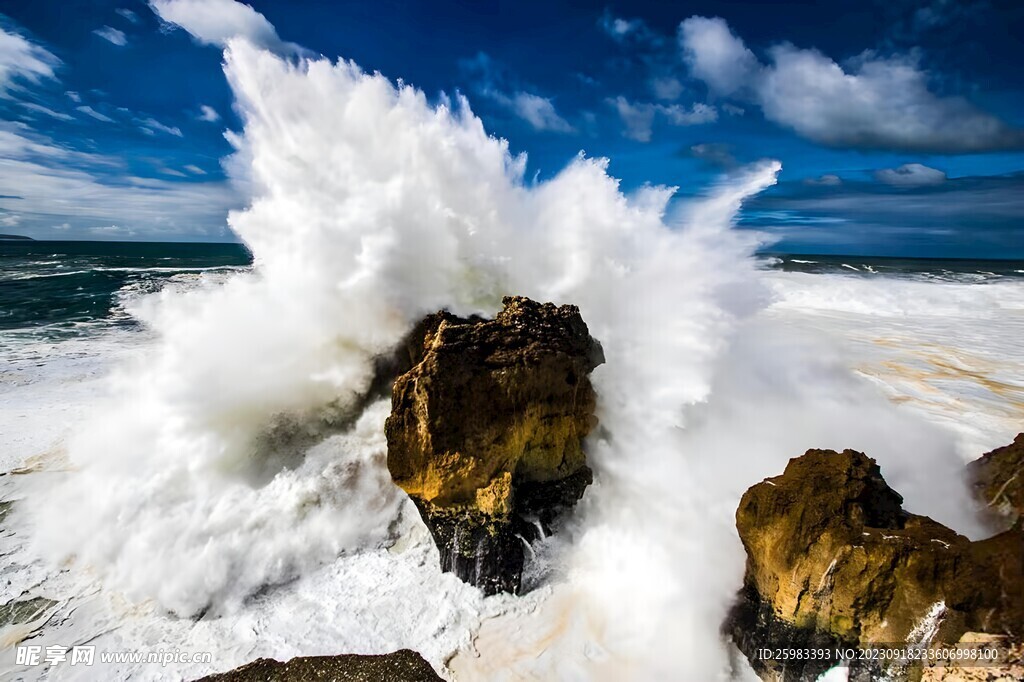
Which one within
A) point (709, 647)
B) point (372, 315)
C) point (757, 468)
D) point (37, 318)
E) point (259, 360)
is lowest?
point (37, 318)

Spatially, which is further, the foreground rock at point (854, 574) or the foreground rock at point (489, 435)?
the foreground rock at point (489, 435)

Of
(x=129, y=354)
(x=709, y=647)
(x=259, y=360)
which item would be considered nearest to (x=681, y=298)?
(x=709, y=647)

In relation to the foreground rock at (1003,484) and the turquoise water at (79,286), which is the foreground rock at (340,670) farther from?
the turquoise water at (79,286)

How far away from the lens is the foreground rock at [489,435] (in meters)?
5.94

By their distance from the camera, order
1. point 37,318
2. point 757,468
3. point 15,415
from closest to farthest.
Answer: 1. point 757,468
2. point 15,415
3. point 37,318

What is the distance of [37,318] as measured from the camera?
21719 millimetres

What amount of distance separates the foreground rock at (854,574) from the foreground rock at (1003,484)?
4.54 feet

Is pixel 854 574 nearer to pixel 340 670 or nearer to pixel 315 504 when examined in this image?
pixel 340 670

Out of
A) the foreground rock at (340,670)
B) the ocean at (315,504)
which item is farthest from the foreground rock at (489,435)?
the foreground rock at (340,670)

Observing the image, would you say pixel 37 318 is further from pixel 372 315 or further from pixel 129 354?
pixel 372 315

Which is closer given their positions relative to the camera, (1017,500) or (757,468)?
(1017,500)

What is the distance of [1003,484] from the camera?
5.20m

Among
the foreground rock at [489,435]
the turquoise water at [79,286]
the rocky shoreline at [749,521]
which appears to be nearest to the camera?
the rocky shoreline at [749,521]

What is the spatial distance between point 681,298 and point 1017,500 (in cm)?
659
